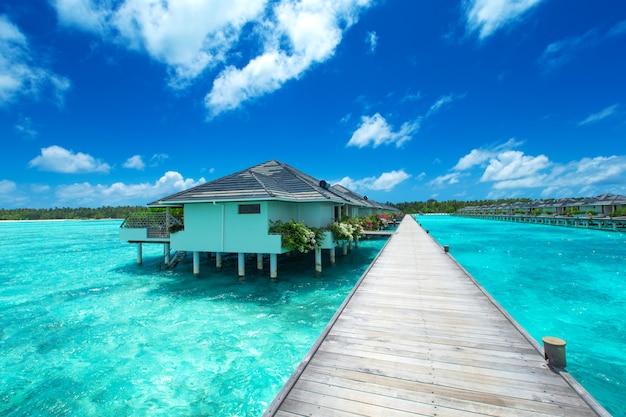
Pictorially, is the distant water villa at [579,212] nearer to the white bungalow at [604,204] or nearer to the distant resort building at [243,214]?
the white bungalow at [604,204]

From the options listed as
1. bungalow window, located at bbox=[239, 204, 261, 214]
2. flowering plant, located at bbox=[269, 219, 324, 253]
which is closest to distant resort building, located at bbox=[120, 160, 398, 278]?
bungalow window, located at bbox=[239, 204, 261, 214]

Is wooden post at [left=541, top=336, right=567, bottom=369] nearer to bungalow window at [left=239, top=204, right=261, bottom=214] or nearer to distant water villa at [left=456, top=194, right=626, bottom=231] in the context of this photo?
bungalow window at [left=239, top=204, right=261, bottom=214]

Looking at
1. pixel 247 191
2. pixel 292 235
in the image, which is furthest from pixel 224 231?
pixel 292 235

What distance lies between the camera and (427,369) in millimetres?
3893

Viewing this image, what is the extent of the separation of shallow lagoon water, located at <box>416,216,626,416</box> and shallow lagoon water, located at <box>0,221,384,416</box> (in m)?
6.79

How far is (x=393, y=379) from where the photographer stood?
3684mm

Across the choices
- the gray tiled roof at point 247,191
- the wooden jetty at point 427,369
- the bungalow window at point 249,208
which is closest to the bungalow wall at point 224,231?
the bungalow window at point 249,208

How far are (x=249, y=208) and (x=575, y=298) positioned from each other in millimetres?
A: 15021

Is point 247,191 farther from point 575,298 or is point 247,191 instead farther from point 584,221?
point 584,221

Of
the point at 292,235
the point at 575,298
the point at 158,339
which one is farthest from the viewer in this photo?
the point at 292,235

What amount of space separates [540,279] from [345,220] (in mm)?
11211

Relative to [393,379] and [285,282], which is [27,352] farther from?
[393,379]

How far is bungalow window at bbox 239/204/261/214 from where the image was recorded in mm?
13242

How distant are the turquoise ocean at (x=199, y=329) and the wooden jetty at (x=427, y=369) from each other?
2.69 metres
